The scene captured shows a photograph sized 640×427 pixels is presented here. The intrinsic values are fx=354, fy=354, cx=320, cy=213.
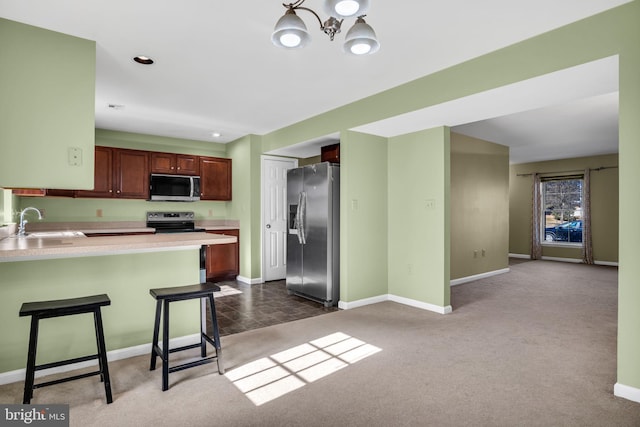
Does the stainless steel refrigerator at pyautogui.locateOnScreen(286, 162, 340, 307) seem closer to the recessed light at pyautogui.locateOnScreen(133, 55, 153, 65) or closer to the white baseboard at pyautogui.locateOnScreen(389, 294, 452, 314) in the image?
the white baseboard at pyautogui.locateOnScreen(389, 294, 452, 314)

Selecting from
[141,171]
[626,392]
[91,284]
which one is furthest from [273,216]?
[626,392]

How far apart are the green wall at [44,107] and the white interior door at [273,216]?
3380mm

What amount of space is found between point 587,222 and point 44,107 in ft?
32.1

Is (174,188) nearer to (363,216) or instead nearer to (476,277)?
(363,216)

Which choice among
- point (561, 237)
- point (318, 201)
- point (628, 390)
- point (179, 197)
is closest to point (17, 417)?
point (318, 201)

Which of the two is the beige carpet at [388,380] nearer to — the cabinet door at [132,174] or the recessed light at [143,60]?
the recessed light at [143,60]

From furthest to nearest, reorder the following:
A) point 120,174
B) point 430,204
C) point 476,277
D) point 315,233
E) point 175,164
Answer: point 476,277 → point 175,164 → point 120,174 → point 315,233 → point 430,204

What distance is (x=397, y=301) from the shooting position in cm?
466

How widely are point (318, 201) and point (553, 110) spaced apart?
3272 millimetres

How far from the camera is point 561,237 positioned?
875cm

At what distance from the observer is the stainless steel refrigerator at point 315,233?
Result: 448 centimetres

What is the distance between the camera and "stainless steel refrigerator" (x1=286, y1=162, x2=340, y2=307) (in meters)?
4.48

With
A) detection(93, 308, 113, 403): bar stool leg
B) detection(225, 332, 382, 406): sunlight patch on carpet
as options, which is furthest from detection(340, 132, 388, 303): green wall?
detection(93, 308, 113, 403): bar stool leg

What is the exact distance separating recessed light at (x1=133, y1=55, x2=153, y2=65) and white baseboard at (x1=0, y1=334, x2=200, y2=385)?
94.3 inches
